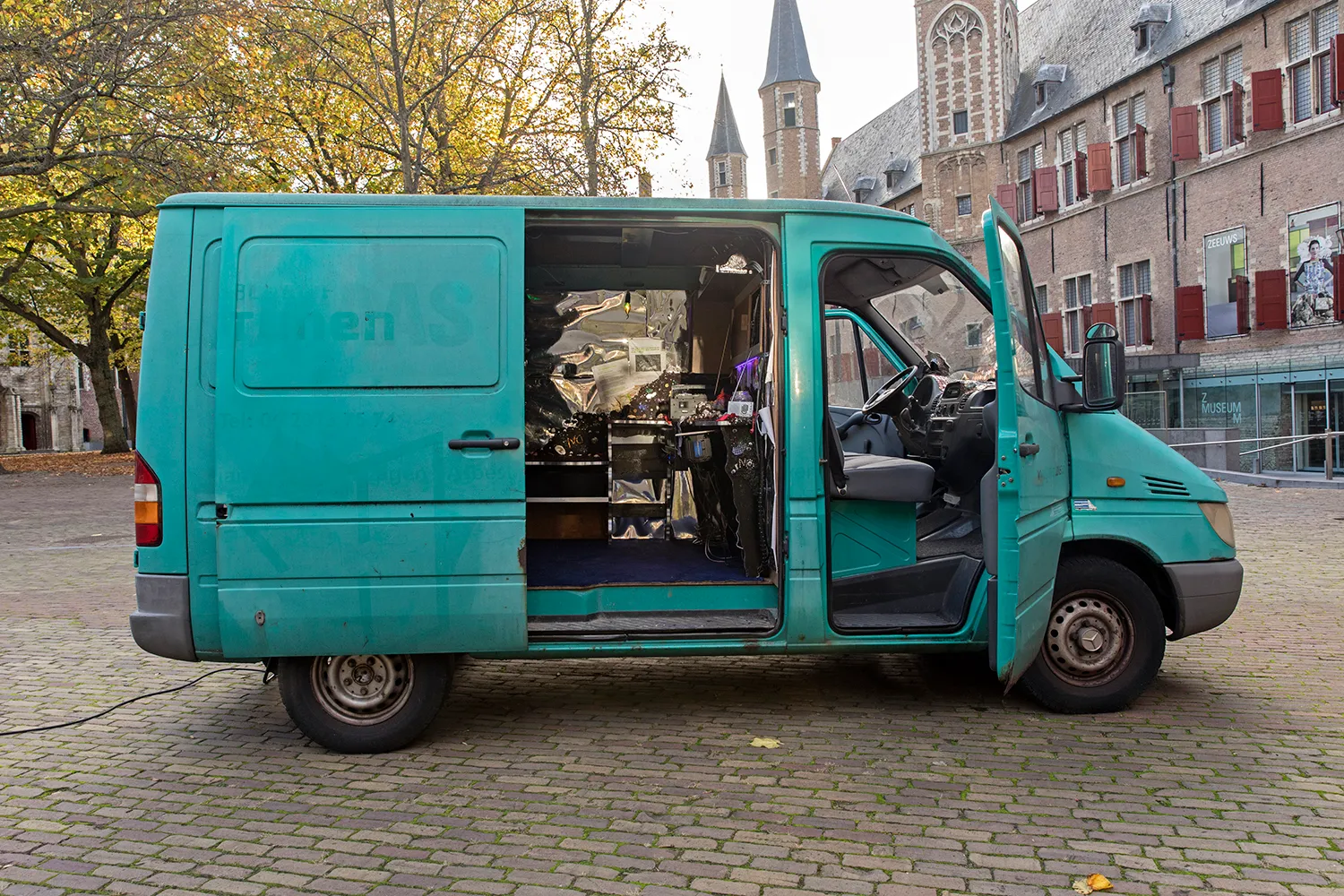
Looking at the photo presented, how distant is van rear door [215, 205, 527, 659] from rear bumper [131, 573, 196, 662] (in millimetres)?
156

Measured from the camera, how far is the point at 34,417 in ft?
199

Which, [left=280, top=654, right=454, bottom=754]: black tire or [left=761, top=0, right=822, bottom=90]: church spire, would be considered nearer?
[left=280, top=654, right=454, bottom=754]: black tire

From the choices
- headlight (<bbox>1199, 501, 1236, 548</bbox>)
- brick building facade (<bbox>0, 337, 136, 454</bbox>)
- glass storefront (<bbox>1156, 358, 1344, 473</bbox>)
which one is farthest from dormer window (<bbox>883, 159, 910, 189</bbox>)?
headlight (<bbox>1199, 501, 1236, 548</bbox>)

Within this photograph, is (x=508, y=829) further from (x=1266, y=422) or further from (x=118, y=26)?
(x=1266, y=422)

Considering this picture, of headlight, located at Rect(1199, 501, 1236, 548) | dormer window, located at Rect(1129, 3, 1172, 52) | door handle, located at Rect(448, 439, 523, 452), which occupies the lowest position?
headlight, located at Rect(1199, 501, 1236, 548)

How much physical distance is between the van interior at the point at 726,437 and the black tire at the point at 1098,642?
447 millimetres

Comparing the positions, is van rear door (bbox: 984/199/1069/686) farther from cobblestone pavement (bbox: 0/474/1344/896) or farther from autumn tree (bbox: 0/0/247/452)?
autumn tree (bbox: 0/0/247/452)

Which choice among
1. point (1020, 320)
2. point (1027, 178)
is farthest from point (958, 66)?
point (1020, 320)

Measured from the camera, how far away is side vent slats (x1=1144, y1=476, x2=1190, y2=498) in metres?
5.07

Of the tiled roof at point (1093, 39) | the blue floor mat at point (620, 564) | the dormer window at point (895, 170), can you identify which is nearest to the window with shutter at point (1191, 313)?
the tiled roof at point (1093, 39)

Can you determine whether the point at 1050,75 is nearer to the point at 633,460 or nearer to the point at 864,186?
the point at 864,186

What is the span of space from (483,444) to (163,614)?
1448 millimetres

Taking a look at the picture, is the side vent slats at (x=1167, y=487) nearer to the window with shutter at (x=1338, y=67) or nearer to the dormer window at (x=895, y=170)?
the window with shutter at (x=1338, y=67)

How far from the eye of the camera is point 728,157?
243 feet
